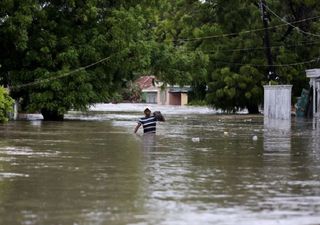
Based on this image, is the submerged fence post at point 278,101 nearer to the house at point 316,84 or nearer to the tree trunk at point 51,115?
the house at point 316,84

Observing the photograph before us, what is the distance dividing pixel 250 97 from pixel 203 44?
252 inches

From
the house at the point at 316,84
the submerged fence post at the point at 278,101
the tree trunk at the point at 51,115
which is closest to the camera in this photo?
the tree trunk at the point at 51,115

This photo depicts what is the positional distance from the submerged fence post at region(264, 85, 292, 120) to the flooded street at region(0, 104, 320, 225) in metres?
20.9

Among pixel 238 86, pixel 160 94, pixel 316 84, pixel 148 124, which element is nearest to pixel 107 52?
pixel 316 84

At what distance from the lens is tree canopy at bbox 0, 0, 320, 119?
37469 millimetres

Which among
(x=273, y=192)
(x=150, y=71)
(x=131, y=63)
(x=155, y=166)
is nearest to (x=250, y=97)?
(x=150, y=71)

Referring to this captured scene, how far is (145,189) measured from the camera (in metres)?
10.8

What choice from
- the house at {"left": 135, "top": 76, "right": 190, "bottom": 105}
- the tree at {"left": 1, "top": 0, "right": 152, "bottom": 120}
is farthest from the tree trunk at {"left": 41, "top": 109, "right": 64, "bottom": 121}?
the house at {"left": 135, "top": 76, "right": 190, "bottom": 105}

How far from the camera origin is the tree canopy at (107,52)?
37.5 m

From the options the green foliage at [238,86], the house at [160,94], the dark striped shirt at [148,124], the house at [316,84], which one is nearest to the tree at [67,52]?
the house at [316,84]

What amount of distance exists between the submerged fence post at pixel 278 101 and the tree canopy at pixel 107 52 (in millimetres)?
5360

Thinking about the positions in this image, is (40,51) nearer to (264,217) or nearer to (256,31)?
(256,31)

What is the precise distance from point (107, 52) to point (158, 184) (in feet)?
93.4

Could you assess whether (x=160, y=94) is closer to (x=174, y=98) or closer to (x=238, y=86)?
(x=174, y=98)
